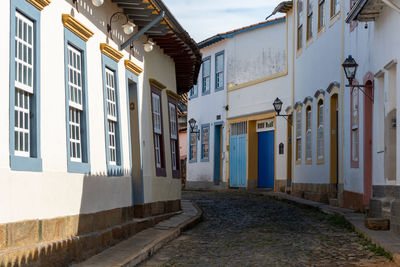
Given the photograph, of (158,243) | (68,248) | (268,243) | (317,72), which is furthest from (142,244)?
(317,72)

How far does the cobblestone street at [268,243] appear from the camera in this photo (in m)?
8.91

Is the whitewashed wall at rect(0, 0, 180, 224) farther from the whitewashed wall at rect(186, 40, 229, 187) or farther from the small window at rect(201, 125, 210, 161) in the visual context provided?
the small window at rect(201, 125, 210, 161)

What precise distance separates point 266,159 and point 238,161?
1493 mm

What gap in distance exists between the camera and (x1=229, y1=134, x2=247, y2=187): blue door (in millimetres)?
27297

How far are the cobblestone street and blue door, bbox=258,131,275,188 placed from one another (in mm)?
10412

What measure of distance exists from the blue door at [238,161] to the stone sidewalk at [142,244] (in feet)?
43.2

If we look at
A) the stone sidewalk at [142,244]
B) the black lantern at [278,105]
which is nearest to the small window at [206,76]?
the black lantern at [278,105]

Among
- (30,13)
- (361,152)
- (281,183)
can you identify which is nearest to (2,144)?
(30,13)

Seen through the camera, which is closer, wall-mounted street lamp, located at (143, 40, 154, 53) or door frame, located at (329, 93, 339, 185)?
wall-mounted street lamp, located at (143, 40, 154, 53)

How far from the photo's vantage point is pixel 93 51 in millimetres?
9555

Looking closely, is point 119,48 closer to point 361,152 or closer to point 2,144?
point 2,144

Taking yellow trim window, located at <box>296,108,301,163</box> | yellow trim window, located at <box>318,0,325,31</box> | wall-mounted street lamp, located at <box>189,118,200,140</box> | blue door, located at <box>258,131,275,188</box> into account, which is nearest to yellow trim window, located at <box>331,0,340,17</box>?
yellow trim window, located at <box>318,0,325,31</box>

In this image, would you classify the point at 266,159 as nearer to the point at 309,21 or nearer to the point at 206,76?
the point at 206,76

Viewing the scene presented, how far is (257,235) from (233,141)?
16835 millimetres
